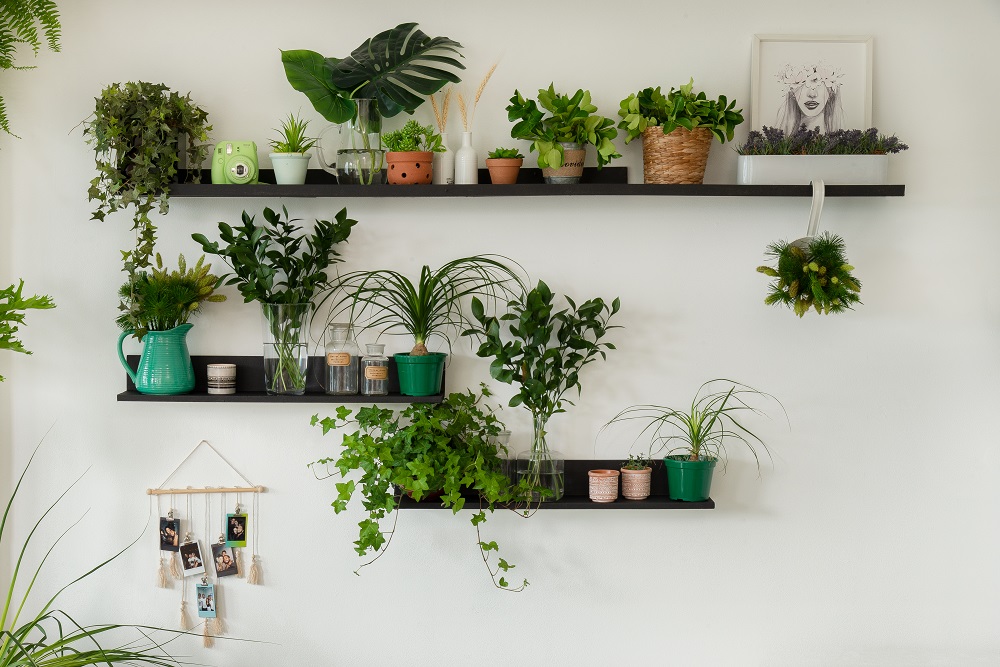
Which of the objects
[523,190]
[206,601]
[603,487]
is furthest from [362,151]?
[206,601]

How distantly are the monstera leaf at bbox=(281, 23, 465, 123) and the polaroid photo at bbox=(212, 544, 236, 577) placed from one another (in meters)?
1.23

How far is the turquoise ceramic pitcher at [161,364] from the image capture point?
7.29ft

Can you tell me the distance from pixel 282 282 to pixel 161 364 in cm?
38

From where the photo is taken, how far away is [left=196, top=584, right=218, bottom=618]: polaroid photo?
2.35 metres

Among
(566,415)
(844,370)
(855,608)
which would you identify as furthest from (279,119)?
(855,608)

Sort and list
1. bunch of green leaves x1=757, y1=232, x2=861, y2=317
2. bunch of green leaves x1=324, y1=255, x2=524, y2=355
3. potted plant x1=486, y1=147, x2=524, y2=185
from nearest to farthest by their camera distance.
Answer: bunch of green leaves x1=757, y1=232, x2=861, y2=317
potted plant x1=486, y1=147, x2=524, y2=185
bunch of green leaves x1=324, y1=255, x2=524, y2=355

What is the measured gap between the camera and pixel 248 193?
2186 millimetres

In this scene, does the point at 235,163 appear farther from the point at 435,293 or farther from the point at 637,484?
the point at 637,484

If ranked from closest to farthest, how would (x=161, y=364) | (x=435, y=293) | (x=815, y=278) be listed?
(x=815, y=278), (x=161, y=364), (x=435, y=293)

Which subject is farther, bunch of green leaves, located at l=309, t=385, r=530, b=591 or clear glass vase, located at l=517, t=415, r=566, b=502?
clear glass vase, located at l=517, t=415, r=566, b=502

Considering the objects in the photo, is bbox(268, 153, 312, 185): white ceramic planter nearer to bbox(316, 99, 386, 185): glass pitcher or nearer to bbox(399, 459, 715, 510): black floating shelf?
bbox(316, 99, 386, 185): glass pitcher

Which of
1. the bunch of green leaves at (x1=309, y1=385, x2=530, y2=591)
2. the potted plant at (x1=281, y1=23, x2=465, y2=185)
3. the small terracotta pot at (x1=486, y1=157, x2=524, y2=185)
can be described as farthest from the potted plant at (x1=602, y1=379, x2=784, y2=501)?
the potted plant at (x1=281, y1=23, x2=465, y2=185)

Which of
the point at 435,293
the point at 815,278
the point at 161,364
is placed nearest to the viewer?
the point at 815,278

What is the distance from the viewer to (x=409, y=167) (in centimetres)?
221
